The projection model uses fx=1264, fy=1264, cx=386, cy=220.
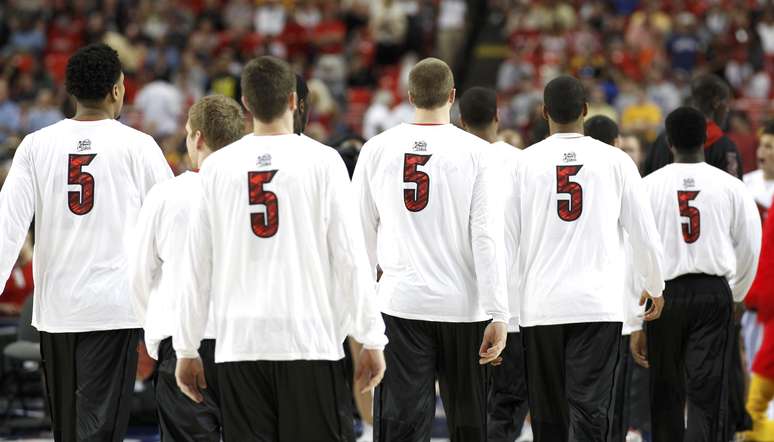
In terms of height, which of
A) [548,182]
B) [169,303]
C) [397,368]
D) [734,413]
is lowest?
[734,413]

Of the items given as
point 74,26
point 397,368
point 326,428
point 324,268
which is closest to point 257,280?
point 324,268

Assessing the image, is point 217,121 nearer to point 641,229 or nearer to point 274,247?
point 274,247

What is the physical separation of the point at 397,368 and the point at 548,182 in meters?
1.41

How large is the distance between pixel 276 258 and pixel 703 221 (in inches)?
155

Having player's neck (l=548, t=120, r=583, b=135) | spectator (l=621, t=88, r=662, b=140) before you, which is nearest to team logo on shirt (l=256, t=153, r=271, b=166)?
player's neck (l=548, t=120, r=583, b=135)

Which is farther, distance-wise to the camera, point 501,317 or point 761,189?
point 761,189

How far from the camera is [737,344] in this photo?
34.0 feet

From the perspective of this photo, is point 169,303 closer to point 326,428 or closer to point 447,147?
point 326,428

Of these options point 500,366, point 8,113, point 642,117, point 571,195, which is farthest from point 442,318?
point 8,113

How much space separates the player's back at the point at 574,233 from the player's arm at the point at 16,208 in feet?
9.46

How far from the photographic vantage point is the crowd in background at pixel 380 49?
67.2ft

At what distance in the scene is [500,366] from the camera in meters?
8.75

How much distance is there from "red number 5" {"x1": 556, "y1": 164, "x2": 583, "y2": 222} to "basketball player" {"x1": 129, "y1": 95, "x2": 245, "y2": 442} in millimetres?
1979

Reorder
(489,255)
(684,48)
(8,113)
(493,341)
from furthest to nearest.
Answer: (684,48)
(8,113)
(489,255)
(493,341)
